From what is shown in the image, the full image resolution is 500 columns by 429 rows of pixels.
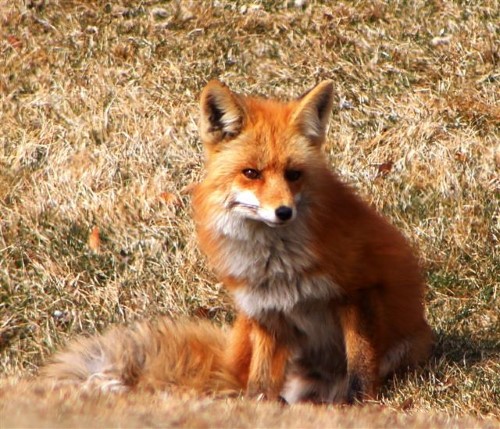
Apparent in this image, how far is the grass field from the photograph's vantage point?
6598 mm

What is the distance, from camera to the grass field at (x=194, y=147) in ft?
21.6

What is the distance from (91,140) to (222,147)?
2.95 m

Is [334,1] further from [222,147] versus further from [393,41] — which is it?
[222,147]

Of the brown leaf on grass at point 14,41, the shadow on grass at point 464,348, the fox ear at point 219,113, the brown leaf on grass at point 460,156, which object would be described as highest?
the fox ear at point 219,113

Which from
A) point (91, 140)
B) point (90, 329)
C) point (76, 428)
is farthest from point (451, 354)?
point (91, 140)

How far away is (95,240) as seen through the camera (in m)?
7.09

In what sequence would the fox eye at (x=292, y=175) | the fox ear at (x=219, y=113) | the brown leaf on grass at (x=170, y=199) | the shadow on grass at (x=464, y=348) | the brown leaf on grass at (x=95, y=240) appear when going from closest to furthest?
1. the fox eye at (x=292, y=175)
2. the fox ear at (x=219, y=113)
3. the shadow on grass at (x=464, y=348)
4. the brown leaf on grass at (x=95, y=240)
5. the brown leaf on grass at (x=170, y=199)

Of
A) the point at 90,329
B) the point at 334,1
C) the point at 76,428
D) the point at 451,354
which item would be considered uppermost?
the point at 334,1

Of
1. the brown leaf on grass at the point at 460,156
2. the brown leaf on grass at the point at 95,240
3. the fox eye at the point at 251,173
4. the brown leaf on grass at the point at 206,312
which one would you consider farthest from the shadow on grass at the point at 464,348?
the brown leaf on grass at the point at 95,240

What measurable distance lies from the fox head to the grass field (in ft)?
4.10

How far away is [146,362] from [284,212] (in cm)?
124

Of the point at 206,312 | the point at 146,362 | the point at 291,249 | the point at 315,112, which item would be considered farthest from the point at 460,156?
the point at 146,362

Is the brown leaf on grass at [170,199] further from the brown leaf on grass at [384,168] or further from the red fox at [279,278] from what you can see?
the red fox at [279,278]

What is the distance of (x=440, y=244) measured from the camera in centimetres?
686
